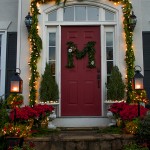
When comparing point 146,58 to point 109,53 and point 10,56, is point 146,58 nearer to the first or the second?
point 109,53

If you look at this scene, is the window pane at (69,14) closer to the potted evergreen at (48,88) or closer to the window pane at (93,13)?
the window pane at (93,13)

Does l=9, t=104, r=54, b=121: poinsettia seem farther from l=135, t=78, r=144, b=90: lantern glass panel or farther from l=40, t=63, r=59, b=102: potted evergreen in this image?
l=135, t=78, r=144, b=90: lantern glass panel

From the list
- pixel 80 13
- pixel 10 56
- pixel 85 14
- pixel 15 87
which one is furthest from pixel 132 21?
pixel 10 56

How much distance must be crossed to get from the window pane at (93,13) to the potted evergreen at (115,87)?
1.59 metres

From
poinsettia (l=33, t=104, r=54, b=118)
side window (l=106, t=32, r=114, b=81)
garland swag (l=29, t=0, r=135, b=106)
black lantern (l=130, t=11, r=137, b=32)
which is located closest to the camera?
poinsettia (l=33, t=104, r=54, b=118)

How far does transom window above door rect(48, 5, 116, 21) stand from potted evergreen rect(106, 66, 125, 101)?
1551mm

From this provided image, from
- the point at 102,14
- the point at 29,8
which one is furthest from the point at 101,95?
the point at 29,8

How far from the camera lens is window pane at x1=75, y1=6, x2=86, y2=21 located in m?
7.68

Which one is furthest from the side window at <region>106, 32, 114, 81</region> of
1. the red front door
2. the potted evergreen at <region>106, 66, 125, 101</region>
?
the potted evergreen at <region>106, 66, 125, 101</region>

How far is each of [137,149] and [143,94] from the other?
2113mm

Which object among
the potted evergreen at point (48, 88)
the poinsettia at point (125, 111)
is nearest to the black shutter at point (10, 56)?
the potted evergreen at point (48, 88)

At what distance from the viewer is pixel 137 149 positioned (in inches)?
207

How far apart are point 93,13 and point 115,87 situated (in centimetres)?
213

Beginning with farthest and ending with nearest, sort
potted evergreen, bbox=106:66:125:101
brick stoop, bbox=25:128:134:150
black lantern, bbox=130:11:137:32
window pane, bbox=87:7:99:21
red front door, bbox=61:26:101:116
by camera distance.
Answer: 1. window pane, bbox=87:7:99:21
2. red front door, bbox=61:26:101:116
3. black lantern, bbox=130:11:137:32
4. potted evergreen, bbox=106:66:125:101
5. brick stoop, bbox=25:128:134:150
